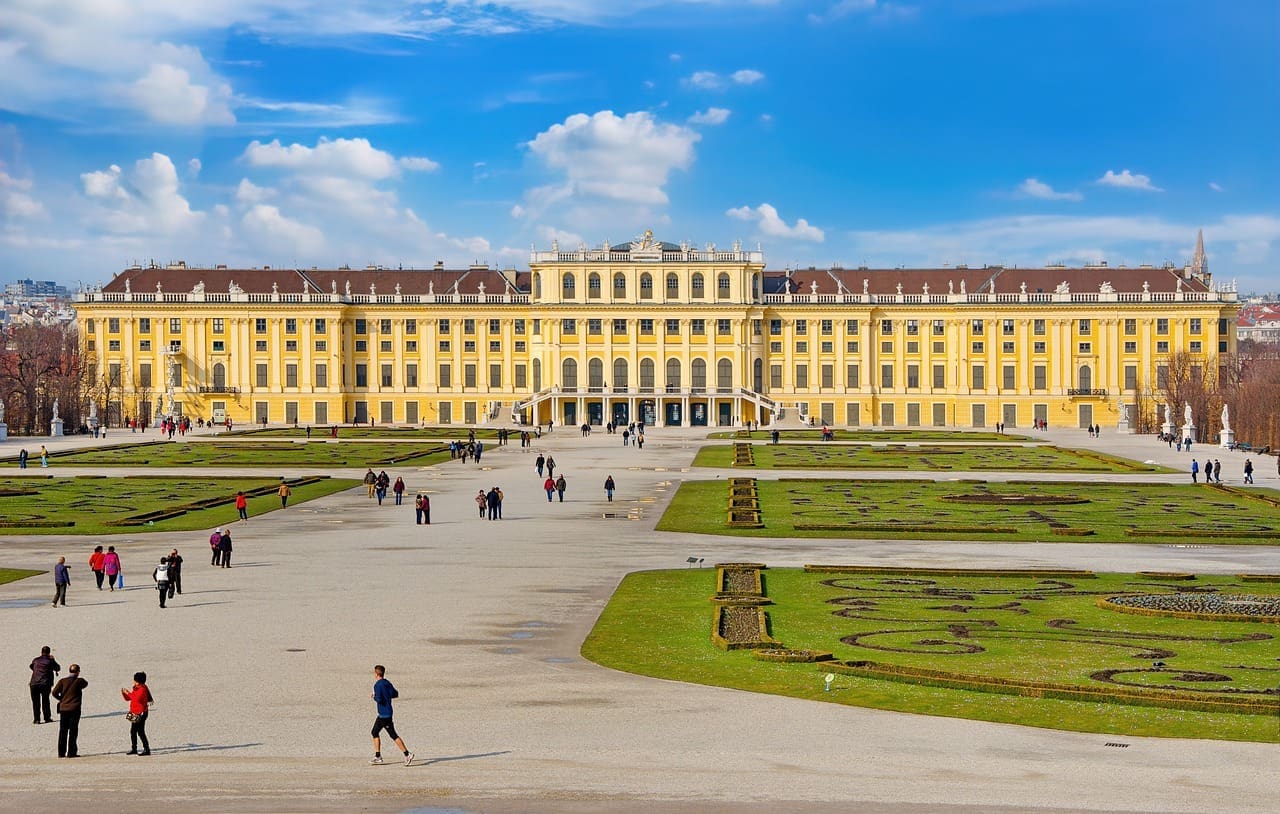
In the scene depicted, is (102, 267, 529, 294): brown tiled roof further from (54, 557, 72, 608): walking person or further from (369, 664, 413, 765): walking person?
(369, 664, 413, 765): walking person

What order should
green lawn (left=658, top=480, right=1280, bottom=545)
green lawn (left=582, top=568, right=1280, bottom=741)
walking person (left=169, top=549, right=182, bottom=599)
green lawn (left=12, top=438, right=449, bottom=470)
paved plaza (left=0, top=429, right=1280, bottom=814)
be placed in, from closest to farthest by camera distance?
paved plaza (left=0, top=429, right=1280, bottom=814)
green lawn (left=582, top=568, right=1280, bottom=741)
walking person (left=169, top=549, right=182, bottom=599)
green lawn (left=658, top=480, right=1280, bottom=545)
green lawn (left=12, top=438, right=449, bottom=470)

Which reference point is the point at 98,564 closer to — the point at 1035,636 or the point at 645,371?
the point at 1035,636

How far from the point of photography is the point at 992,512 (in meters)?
52.4

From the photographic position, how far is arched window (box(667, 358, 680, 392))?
435 ft

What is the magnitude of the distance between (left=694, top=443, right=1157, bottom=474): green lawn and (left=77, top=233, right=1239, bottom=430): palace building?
36.2 metres

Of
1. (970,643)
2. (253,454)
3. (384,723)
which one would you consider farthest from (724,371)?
(384,723)

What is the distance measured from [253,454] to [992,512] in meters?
47.5

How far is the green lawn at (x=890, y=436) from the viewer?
10400 centimetres

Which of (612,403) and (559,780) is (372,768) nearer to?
(559,780)

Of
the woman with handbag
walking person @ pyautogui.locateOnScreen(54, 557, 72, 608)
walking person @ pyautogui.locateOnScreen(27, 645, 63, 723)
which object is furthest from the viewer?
walking person @ pyautogui.locateOnScreen(54, 557, 72, 608)

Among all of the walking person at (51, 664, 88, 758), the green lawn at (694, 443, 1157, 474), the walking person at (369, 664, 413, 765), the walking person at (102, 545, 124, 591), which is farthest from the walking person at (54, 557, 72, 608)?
the green lawn at (694, 443, 1157, 474)

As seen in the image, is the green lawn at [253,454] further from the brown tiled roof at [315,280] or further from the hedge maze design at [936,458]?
the brown tiled roof at [315,280]

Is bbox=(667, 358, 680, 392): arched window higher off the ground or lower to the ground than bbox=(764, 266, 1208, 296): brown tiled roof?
lower

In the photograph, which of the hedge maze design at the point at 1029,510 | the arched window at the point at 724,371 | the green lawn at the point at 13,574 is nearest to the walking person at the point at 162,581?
the green lawn at the point at 13,574
